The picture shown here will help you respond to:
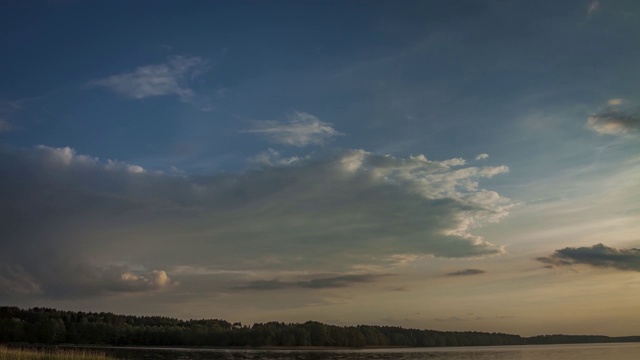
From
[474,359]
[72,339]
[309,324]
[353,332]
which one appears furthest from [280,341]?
[474,359]

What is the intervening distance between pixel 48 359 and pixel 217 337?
142706 mm

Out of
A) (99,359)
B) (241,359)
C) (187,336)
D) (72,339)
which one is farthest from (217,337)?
(99,359)

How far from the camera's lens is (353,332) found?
19662 cm

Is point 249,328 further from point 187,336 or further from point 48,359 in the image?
point 48,359

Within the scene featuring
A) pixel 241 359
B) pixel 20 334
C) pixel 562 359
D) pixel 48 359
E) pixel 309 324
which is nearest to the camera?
pixel 48 359

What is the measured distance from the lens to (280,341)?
181000 mm

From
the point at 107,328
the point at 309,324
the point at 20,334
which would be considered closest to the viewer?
the point at 20,334

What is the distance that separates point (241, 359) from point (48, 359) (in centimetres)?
5486

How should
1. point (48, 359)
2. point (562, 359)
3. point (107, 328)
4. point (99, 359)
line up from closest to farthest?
point (48, 359), point (99, 359), point (562, 359), point (107, 328)

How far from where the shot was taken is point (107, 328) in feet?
566

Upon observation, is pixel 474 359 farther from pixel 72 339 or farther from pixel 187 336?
pixel 72 339

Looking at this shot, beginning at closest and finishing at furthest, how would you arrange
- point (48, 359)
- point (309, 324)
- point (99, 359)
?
1. point (48, 359)
2. point (99, 359)
3. point (309, 324)

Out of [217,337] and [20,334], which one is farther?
[217,337]

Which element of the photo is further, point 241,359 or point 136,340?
point 136,340
